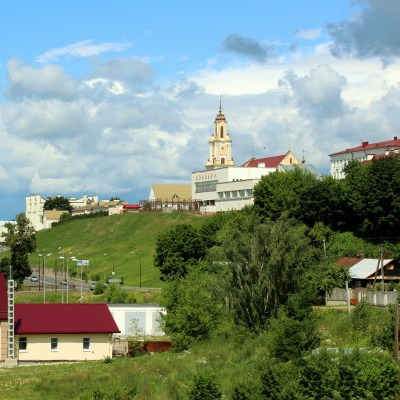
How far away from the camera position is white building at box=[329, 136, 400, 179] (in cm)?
16050

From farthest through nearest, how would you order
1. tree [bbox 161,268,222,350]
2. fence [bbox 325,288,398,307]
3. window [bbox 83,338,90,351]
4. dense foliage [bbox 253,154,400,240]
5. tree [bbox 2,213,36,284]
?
tree [bbox 2,213,36,284] → dense foliage [bbox 253,154,400,240] → fence [bbox 325,288,398,307] → window [bbox 83,338,90,351] → tree [bbox 161,268,222,350]

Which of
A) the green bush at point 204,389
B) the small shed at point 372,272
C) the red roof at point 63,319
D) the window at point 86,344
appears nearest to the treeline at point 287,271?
the green bush at point 204,389

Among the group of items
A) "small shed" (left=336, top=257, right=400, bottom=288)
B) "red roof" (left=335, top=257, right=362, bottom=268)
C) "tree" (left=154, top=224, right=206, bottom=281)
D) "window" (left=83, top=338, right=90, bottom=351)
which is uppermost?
"tree" (left=154, top=224, right=206, bottom=281)

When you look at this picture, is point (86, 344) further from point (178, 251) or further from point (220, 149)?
point (220, 149)

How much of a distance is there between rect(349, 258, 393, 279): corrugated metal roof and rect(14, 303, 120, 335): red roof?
21673mm

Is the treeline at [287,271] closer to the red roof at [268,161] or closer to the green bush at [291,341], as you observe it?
the green bush at [291,341]

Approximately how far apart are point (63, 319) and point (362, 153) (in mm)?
115701

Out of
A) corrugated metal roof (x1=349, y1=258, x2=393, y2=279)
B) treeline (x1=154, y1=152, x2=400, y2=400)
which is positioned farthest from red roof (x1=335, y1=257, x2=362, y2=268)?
treeline (x1=154, y1=152, x2=400, y2=400)

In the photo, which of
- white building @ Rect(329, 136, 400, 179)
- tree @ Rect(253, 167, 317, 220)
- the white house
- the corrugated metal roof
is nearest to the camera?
the white house

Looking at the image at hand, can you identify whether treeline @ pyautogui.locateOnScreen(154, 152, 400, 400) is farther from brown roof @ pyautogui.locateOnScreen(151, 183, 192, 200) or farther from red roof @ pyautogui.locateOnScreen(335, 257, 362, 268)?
brown roof @ pyautogui.locateOnScreen(151, 183, 192, 200)

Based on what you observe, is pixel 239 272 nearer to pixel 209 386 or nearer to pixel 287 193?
pixel 209 386

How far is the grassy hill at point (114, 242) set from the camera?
4938 inches

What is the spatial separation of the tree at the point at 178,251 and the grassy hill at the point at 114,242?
4.56 m

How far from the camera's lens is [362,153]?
16988 centimetres
